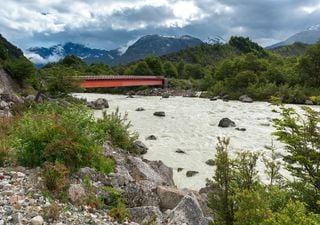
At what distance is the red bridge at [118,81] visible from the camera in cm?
6695

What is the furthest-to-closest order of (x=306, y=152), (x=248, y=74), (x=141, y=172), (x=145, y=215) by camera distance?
(x=248, y=74)
(x=141, y=172)
(x=306, y=152)
(x=145, y=215)

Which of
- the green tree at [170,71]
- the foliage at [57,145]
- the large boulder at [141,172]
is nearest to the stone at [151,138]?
the large boulder at [141,172]

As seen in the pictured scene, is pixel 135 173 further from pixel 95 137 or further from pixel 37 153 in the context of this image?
pixel 37 153

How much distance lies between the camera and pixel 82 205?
9.62 m

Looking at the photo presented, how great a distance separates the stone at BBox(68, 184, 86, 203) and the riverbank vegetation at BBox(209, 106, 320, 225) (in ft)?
10.7

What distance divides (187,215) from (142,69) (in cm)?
11131

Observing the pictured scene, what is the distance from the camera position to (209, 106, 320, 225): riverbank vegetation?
7788 millimetres

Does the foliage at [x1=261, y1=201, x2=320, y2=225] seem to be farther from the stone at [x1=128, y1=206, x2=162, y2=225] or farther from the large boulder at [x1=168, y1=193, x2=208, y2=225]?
the stone at [x1=128, y1=206, x2=162, y2=225]

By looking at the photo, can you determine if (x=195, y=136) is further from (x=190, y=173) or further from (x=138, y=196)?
(x=138, y=196)

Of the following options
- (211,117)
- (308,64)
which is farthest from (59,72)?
(308,64)

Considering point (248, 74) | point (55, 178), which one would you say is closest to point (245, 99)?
point (248, 74)

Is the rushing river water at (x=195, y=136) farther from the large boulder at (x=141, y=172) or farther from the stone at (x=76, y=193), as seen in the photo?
the stone at (x=76, y=193)

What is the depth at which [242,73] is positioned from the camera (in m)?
80.9

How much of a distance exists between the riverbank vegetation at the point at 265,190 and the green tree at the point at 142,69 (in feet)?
351
